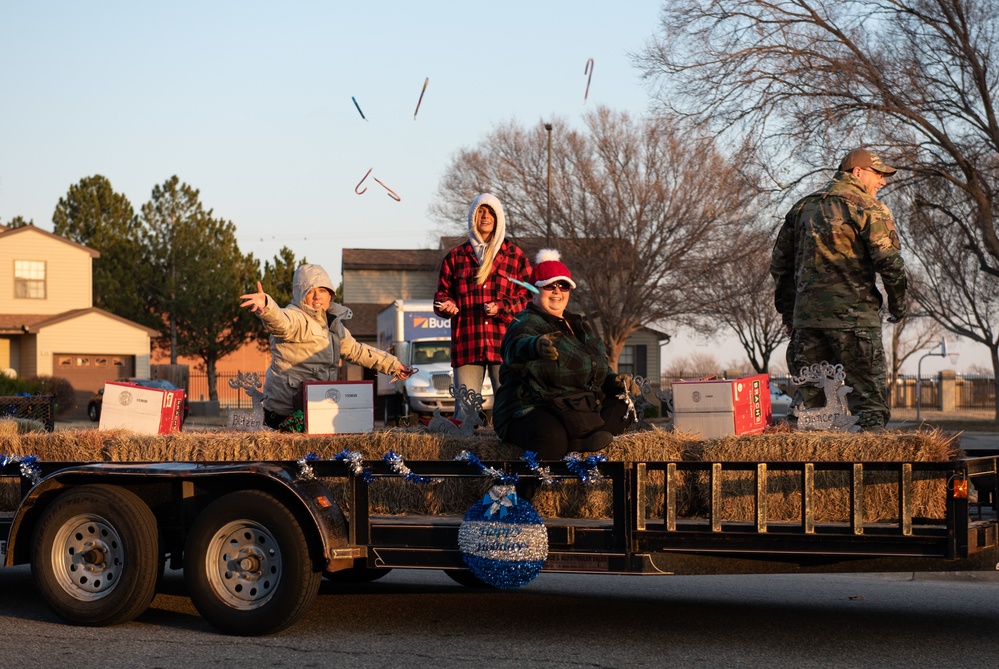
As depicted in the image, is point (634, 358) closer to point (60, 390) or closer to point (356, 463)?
point (60, 390)

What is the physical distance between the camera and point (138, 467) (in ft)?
20.8

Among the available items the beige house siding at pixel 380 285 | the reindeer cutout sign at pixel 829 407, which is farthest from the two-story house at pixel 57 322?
the reindeer cutout sign at pixel 829 407

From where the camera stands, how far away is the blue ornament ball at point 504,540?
5.78 meters

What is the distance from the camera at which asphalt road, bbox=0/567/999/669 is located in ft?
18.5

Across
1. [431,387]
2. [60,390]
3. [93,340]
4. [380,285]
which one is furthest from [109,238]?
[431,387]

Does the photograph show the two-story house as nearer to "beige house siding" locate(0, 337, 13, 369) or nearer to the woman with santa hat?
"beige house siding" locate(0, 337, 13, 369)

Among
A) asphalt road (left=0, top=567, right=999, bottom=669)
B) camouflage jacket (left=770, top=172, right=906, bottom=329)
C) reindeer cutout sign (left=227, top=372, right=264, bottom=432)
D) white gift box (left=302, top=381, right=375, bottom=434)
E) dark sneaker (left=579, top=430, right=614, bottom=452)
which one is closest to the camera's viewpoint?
asphalt road (left=0, top=567, right=999, bottom=669)

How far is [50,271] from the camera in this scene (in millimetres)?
44688

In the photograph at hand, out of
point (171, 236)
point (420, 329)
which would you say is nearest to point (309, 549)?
point (420, 329)

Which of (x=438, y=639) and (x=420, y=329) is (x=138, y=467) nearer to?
(x=438, y=639)

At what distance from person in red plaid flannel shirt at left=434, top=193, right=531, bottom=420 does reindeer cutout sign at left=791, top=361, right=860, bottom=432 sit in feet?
6.83

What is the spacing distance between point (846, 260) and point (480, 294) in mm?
2504

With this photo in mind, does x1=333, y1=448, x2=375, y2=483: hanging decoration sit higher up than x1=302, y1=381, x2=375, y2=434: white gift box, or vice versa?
x1=302, y1=381, x2=375, y2=434: white gift box

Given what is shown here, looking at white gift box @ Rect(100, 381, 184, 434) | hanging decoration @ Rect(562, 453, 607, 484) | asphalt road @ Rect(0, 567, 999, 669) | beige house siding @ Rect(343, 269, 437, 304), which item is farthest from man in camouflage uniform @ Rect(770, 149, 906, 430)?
beige house siding @ Rect(343, 269, 437, 304)
